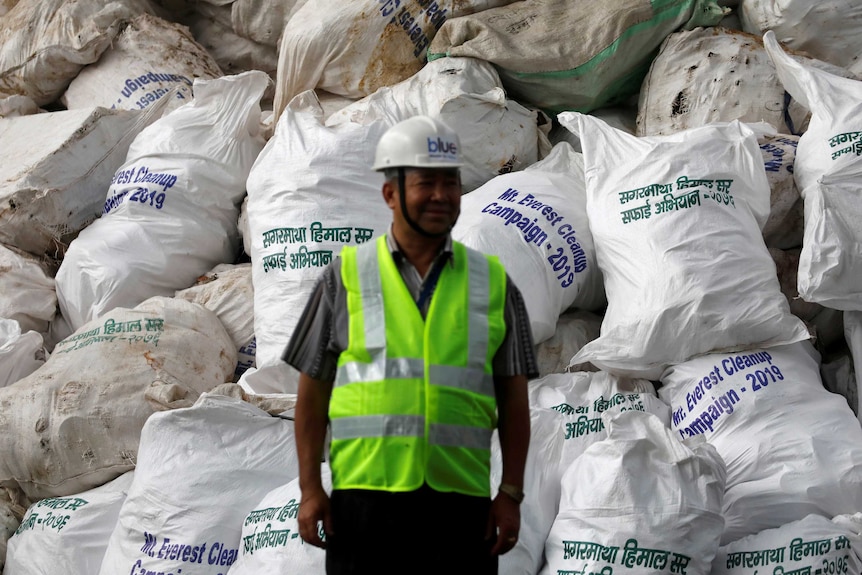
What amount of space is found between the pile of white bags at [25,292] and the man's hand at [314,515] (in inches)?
76.6

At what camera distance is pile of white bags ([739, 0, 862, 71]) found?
3268mm

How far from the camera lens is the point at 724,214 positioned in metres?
2.67

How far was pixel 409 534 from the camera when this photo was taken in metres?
1.60

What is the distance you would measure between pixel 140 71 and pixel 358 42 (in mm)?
925

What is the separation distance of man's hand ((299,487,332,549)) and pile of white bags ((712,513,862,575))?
1.00m

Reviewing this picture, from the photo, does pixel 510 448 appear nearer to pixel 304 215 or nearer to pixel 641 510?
pixel 641 510

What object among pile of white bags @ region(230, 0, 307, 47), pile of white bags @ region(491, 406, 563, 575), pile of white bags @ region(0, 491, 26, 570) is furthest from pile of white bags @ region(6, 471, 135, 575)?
pile of white bags @ region(230, 0, 307, 47)

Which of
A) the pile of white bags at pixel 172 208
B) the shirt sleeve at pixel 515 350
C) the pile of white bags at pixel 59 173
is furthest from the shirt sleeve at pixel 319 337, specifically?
the pile of white bags at pixel 59 173

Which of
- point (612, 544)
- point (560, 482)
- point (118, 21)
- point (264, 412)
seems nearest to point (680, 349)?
point (560, 482)

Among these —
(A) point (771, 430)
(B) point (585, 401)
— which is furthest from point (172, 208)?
(A) point (771, 430)

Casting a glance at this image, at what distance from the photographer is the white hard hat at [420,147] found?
5.42ft

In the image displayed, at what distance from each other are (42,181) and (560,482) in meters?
1.97

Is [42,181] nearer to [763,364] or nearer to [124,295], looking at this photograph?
[124,295]

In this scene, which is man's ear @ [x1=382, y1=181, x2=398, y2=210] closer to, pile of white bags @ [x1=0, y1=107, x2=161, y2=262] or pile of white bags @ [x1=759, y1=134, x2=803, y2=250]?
pile of white bags @ [x1=759, y1=134, x2=803, y2=250]
